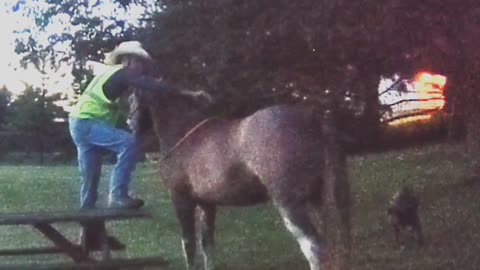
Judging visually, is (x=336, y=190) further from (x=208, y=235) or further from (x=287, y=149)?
(x=208, y=235)

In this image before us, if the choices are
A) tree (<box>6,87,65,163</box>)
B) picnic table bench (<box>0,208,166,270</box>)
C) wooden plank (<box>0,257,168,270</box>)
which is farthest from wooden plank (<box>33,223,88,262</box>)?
tree (<box>6,87,65,163</box>)

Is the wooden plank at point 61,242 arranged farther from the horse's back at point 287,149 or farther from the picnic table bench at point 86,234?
the horse's back at point 287,149

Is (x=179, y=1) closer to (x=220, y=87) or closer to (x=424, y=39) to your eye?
(x=220, y=87)

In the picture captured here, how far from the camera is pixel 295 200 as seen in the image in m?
9.53

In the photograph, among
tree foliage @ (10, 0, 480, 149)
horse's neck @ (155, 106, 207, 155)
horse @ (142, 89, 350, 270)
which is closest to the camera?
horse @ (142, 89, 350, 270)

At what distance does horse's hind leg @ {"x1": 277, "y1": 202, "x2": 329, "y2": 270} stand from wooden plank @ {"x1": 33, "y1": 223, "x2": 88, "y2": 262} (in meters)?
2.25

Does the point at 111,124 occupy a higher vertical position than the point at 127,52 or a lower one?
Answer: lower

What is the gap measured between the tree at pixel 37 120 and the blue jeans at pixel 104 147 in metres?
27.9

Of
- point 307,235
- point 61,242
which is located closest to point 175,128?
point 61,242

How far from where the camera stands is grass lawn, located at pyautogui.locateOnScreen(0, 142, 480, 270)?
12648 millimetres

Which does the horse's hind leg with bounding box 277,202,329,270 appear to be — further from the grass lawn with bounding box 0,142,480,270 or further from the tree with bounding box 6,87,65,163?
the tree with bounding box 6,87,65,163

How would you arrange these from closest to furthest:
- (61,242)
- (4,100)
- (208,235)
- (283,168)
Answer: (283,168) → (61,242) → (208,235) → (4,100)

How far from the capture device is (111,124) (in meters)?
10.6

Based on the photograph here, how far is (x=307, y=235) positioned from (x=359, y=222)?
22.9ft
